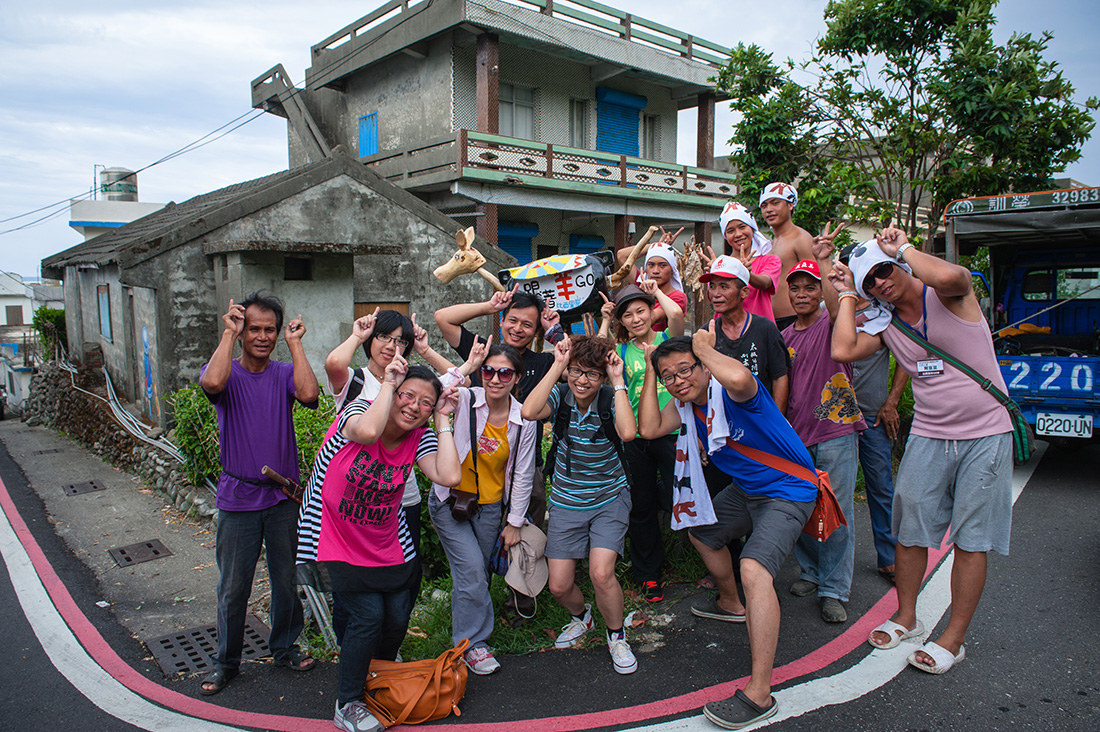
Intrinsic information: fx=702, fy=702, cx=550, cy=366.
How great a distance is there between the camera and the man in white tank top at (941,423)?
3.44 meters

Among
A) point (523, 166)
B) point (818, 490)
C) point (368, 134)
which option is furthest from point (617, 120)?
point (818, 490)

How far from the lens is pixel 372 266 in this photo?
1008cm

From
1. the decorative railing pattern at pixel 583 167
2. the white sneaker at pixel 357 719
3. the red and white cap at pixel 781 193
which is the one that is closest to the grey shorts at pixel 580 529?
the white sneaker at pixel 357 719

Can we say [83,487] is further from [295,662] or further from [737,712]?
[737,712]

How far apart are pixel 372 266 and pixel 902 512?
804cm

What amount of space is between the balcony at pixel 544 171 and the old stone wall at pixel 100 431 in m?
7.25

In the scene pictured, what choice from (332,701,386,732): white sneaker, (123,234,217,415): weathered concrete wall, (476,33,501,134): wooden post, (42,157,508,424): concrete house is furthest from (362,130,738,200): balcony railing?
(332,701,386,732): white sneaker

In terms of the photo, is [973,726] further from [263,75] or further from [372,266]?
[263,75]

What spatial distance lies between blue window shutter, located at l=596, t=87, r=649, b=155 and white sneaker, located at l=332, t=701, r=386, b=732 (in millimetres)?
16915

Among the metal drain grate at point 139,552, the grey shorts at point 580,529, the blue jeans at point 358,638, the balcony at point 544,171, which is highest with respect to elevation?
the balcony at point 544,171

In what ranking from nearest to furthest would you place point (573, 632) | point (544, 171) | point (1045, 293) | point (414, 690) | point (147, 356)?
point (414, 690) < point (573, 632) < point (1045, 293) < point (147, 356) < point (544, 171)

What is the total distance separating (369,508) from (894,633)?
9.37 feet

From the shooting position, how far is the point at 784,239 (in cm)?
520

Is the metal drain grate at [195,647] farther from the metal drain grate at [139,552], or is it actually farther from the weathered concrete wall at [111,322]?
the weathered concrete wall at [111,322]
